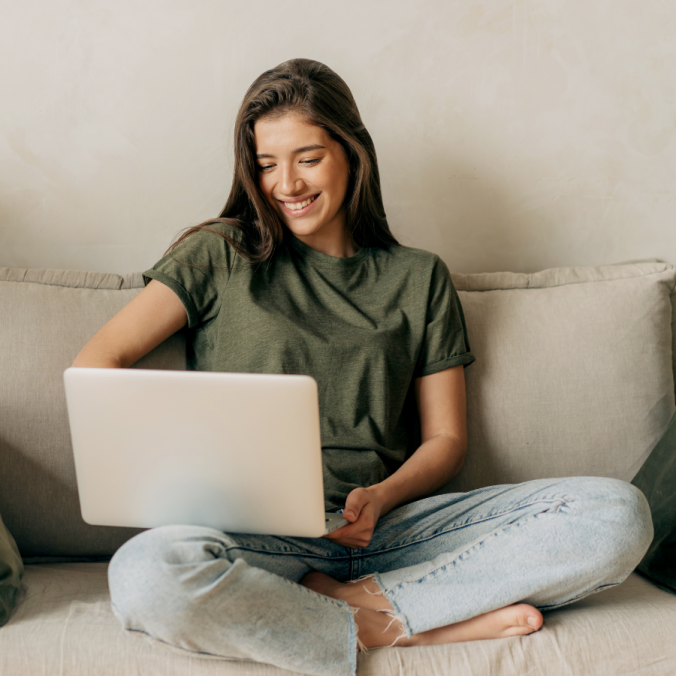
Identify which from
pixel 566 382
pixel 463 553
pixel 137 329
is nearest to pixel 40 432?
pixel 137 329

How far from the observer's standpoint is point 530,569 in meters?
0.92

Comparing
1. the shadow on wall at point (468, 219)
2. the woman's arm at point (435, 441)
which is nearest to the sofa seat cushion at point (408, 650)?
the woman's arm at point (435, 441)

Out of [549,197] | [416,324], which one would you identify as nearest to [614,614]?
[416,324]

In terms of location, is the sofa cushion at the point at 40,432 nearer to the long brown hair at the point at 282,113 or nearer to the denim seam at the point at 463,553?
the long brown hair at the point at 282,113

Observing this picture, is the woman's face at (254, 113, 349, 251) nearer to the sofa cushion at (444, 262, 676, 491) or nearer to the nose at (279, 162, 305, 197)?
the nose at (279, 162, 305, 197)

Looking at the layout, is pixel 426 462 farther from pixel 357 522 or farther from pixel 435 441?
pixel 357 522

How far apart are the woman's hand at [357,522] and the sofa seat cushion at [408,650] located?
159 mm

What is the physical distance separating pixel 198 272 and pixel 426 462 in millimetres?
557

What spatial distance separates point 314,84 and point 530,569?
0.92 m

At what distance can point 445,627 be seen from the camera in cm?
94

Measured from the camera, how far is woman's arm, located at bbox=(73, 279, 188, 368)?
109 centimetres

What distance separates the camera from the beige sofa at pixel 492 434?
0.88m

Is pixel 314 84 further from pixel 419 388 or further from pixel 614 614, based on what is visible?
pixel 614 614

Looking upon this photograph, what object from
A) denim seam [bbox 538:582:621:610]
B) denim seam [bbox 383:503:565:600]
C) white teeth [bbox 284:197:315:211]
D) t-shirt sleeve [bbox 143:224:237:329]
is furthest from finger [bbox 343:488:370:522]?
white teeth [bbox 284:197:315:211]
